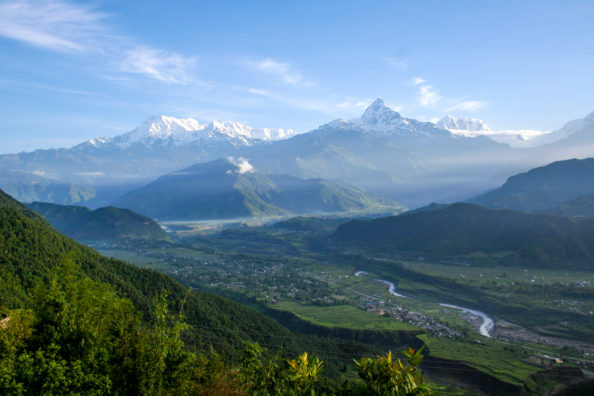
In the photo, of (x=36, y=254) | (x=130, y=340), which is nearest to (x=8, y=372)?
(x=130, y=340)

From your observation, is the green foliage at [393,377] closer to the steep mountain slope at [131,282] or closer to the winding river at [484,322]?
the steep mountain slope at [131,282]

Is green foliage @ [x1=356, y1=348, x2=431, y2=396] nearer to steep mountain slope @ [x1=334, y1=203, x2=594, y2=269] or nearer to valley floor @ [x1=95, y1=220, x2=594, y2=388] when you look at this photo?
valley floor @ [x1=95, y1=220, x2=594, y2=388]

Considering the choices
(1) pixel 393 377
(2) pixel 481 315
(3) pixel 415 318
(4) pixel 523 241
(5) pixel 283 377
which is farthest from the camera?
(4) pixel 523 241

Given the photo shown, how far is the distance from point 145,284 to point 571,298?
117m

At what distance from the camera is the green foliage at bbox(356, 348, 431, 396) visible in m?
16.7

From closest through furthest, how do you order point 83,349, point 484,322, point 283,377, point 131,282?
point 83,349 → point 283,377 → point 131,282 → point 484,322

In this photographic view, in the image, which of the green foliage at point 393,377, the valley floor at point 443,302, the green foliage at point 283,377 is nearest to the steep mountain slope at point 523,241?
the valley floor at point 443,302

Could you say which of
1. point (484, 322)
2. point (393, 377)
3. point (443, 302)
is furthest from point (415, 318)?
point (393, 377)

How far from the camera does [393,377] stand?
1747 cm

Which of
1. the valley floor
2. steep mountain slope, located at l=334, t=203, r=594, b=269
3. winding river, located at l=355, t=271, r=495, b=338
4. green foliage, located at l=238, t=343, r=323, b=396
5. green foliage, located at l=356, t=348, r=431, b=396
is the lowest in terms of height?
winding river, located at l=355, t=271, r=495, b=338

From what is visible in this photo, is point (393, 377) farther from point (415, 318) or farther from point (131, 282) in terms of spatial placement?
point (415, 318)

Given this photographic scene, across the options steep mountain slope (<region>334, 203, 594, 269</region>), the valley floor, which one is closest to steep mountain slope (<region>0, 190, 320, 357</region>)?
the valley floor

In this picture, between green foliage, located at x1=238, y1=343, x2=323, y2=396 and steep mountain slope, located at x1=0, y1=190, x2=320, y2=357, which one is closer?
green foliage, located at x1=238, y1=343, x2=323, y2=396

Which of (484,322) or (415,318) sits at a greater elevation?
(415,318)
